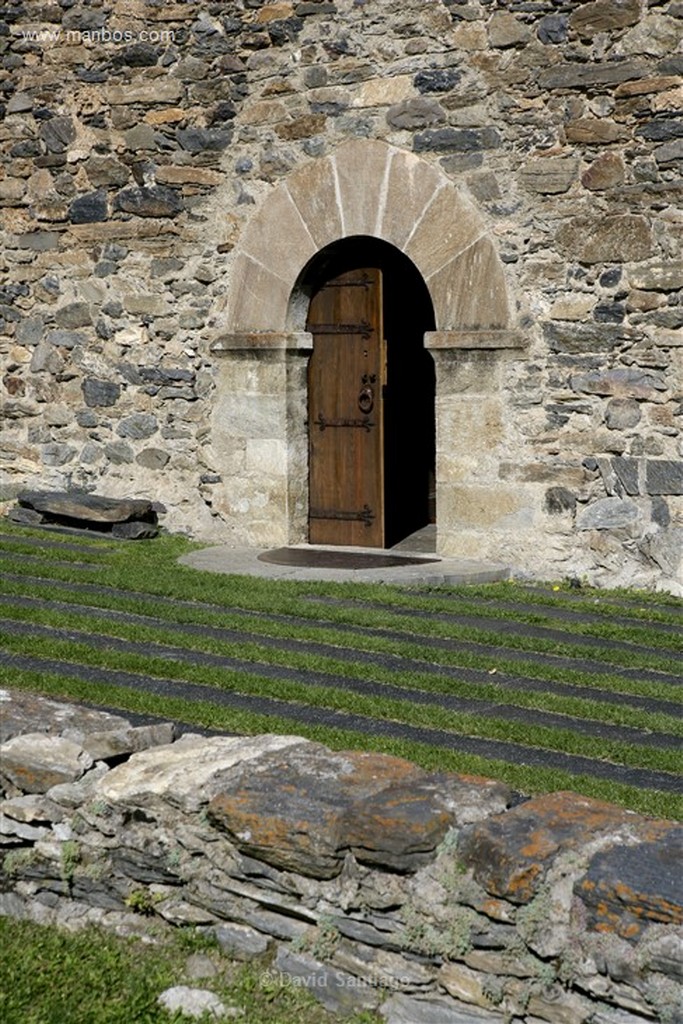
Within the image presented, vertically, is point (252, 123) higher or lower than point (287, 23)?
lower

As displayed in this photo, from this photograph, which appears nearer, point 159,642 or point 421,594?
point 159,642

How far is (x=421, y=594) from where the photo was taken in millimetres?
8125

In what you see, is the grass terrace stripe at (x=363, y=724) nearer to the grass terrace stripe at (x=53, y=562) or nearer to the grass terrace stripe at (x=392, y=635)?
the grass terrace stripe at (x=392, y=635)

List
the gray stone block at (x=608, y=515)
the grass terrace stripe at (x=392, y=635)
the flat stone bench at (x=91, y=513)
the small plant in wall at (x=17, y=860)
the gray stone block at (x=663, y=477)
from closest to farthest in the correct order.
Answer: the small plant in wall at (x=17, y=860) → the grass terrace stripe at (x=392, y=635) → the gray stone block at (x=663, y=477) → the gray stone block at (x=608, y=515) → the flat stone bench at (x=91, y=513)

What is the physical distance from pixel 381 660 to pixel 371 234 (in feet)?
11.4

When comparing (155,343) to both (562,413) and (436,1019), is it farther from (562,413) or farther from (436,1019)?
(436,1019)

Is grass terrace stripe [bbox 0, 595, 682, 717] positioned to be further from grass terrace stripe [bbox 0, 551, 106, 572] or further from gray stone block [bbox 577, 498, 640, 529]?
gray stone block [bbox 577, 498, 640, 529]

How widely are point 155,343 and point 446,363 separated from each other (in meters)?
2.13

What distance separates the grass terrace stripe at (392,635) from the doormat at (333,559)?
1.29 meters

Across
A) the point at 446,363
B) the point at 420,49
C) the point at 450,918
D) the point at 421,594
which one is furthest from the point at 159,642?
the point at 420,49

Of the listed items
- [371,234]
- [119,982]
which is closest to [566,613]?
[371,234]

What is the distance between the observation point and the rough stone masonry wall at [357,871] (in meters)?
3.22
